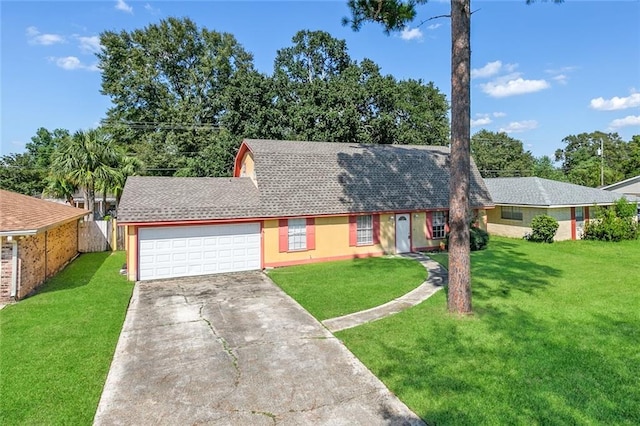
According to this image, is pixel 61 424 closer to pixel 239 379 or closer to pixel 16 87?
pixel 239 379

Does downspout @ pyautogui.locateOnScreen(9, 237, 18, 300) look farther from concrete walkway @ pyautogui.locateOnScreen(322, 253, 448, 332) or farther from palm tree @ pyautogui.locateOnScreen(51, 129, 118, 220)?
palm tree @ pyautogui.locateOnScreen(51, 129, 118, 220)

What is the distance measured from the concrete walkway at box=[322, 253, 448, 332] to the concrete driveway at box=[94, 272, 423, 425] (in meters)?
0.52

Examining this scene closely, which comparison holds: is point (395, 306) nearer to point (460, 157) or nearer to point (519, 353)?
point (519, 353)

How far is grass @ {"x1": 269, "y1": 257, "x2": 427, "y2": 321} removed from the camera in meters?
10.1

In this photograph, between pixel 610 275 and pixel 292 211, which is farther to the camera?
pixel 292 211

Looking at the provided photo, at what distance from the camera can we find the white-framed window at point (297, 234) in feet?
52.9

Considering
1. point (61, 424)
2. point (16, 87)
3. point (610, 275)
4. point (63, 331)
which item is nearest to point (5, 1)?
point (16, 87)

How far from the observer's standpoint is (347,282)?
41.1 ft

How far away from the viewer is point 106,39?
111ft

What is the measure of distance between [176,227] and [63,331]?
619 cm

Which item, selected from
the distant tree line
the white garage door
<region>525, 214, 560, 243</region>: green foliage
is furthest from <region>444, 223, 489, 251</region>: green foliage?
the distant tree line

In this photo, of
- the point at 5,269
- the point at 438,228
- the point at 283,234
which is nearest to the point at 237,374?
the point at 5,269

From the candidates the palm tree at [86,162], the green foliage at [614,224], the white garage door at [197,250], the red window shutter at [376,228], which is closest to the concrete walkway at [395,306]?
the red window shutter at [376,228]

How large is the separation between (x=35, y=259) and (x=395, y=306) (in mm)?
11728
